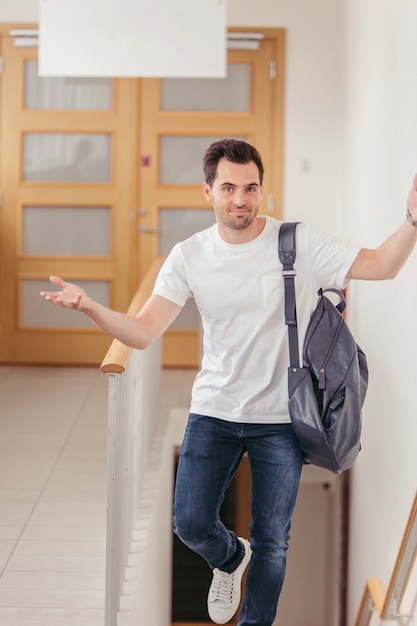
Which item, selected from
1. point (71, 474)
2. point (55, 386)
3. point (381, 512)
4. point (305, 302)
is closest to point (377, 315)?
point (381, 512)

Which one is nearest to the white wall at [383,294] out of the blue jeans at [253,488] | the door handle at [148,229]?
the blue jeans at [253,488]

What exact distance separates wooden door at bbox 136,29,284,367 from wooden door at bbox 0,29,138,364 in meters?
0.13

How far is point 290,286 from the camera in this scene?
265 centimetres

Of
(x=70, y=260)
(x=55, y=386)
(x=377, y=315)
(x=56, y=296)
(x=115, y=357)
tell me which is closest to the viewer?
(x=56, y=296)

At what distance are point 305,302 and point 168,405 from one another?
349 centimetres

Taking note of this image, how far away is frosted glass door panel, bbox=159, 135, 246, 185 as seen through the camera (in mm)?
6980

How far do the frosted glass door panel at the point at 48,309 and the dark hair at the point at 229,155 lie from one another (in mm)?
4343

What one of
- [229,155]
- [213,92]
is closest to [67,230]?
[213,92]

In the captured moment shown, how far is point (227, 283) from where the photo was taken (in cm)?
272

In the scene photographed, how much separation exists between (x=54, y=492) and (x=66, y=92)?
11.5ft

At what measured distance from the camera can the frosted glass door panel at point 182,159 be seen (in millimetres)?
6980

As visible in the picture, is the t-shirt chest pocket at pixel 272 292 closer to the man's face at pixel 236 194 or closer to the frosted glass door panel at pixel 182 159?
the man's face at pixel 236 194

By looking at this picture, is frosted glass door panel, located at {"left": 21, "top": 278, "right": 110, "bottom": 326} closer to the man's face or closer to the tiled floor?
the tiled floor

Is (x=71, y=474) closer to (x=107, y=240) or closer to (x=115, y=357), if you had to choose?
(x=115, y=357)
